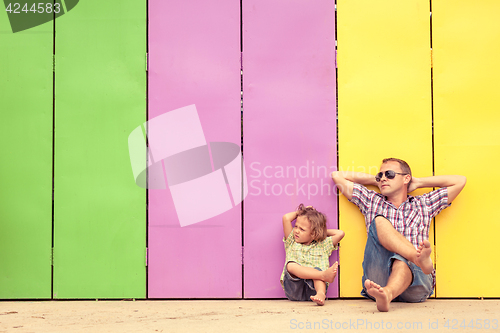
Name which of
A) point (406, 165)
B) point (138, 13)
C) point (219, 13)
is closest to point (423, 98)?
point (406, 165)

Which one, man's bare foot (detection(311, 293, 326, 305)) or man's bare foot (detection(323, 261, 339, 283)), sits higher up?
man's bare foot (detection(323, 261, 339, 283))

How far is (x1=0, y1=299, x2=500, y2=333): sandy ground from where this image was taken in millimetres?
2076

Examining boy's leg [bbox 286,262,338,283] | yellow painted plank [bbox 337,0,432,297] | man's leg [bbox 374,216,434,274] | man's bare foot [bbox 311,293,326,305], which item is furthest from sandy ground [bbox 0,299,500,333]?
Answer: yellow painted plank [bbox 337,0,432,297]

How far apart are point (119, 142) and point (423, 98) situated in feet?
7.69

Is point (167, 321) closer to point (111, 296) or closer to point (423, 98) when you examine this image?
point (111, 296)

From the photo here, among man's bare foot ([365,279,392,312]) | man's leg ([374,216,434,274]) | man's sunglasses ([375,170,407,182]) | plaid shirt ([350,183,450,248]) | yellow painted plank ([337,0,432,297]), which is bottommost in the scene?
man's bare foot ([365,279,392,312])

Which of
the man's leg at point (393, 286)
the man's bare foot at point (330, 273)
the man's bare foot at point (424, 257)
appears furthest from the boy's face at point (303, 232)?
the man's bare foot at point (424, 257)

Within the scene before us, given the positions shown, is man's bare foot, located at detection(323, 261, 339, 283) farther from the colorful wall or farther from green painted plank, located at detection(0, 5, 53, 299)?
green painted plank, located at detection(0, 5, 53, 299)

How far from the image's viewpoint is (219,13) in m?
3.06

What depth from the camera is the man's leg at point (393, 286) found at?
7.32 ft

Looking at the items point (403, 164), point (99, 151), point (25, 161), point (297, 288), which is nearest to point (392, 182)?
point (403, 164)

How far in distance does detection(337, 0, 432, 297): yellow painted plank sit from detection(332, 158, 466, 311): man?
13 centimetres

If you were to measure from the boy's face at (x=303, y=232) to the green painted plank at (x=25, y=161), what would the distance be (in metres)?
1.84

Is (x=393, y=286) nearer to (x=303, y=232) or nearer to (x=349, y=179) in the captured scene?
(x=303, y=232)
